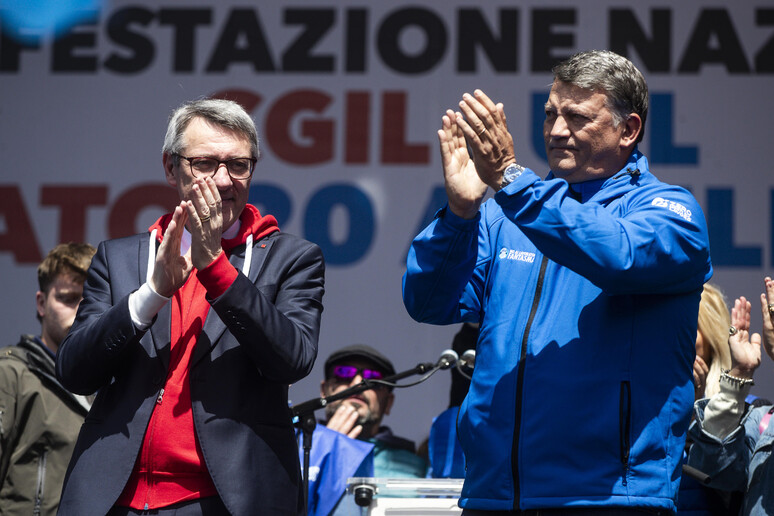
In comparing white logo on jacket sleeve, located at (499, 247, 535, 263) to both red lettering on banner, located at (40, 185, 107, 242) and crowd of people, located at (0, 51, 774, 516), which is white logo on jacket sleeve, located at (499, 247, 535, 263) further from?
red lettering on banner, located at (40, 185, 107, 242)

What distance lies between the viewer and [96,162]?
5.91m

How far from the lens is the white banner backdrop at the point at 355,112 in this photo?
18.5 ft

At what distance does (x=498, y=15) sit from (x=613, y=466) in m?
Result: 3.88

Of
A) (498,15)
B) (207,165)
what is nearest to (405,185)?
(498,15)

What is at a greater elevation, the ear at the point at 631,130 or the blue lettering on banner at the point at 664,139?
the blue lettering on banner at the point at 664,139

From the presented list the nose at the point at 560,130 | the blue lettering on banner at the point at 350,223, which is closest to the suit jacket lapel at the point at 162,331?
the nose at the point at 560,130

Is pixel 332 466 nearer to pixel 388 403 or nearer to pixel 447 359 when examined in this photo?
pixel 447 359

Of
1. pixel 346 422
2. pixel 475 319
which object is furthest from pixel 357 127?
pixel 475 319

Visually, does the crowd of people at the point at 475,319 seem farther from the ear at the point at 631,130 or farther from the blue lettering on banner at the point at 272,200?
the blue lettering on banner at the point at 272,200

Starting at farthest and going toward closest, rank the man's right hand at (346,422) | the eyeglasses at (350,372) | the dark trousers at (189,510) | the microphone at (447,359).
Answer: the eyeglasses at (350,372) < the man's right hand at (346,422) < the microphone at (447,359) < the dark trousers at (189,510)

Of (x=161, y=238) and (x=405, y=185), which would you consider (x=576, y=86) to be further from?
(x=405, y=185)

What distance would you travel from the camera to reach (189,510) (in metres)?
2.44

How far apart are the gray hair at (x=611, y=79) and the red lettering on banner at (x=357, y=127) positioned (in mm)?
3105

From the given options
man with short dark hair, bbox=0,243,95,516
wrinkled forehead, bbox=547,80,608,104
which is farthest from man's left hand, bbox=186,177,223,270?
man with short dark hair, bbox=0,243,95,516
